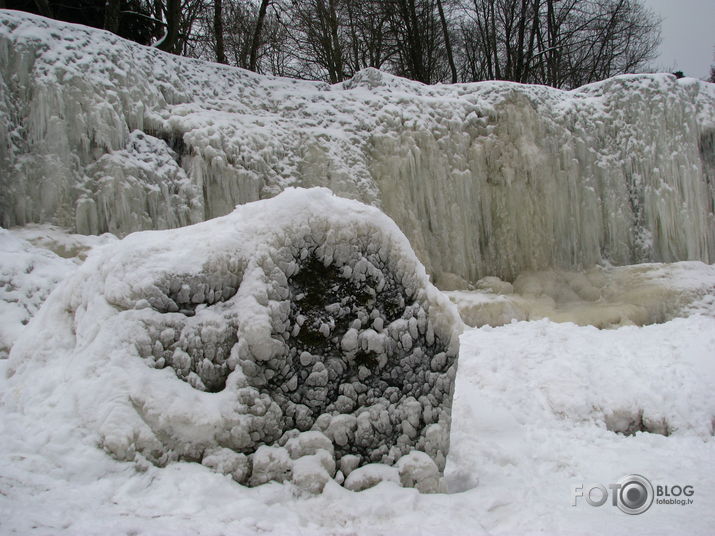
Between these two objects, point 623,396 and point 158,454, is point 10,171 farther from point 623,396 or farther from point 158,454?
point 623,396

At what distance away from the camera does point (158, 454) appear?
2826mm

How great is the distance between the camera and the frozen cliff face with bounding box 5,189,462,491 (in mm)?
2951

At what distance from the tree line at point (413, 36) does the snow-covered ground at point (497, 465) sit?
11822 millimetres

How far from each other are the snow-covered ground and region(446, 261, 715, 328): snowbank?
1.18 metres

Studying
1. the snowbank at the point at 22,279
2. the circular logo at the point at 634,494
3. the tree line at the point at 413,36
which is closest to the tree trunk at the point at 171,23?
the tree line at the point at 413,36

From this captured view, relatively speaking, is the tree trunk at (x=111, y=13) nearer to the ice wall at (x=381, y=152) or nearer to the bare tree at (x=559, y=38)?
the ice wall at (x=381, y=152)

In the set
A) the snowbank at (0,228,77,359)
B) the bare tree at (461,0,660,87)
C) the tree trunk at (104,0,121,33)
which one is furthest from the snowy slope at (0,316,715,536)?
the bare tree at (461,0,660,87)

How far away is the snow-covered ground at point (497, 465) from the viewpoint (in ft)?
8.17

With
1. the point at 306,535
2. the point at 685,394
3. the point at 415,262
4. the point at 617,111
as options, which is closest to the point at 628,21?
the point at 617,111

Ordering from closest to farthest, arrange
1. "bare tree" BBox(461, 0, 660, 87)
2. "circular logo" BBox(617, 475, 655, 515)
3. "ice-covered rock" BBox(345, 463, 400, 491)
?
"ice-covered rock" BBox(345, 463, 400, 491), "circular logo" BBox(617, 475, 655, 515), "bare tree" BBox(461, 0, 660, 87)

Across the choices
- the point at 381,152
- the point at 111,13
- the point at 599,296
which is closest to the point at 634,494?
the point at 599,296

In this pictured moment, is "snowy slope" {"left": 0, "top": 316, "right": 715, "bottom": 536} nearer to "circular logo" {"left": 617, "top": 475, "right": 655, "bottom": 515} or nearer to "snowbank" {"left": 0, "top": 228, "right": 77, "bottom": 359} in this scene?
"circular logo" {"left": 617, "top": 475, "right": 655, "bottom": 515}

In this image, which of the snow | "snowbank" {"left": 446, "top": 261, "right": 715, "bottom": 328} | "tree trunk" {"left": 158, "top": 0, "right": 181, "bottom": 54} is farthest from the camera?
"tree trunk" {"left": 158, "top": 0, "right": 181, "bottom": 54}

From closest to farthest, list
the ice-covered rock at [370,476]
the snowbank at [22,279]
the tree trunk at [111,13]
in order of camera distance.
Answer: the ice-covered rock at [370,476] < the snowbank at [22,279] < the tree trunk at [111,13]
